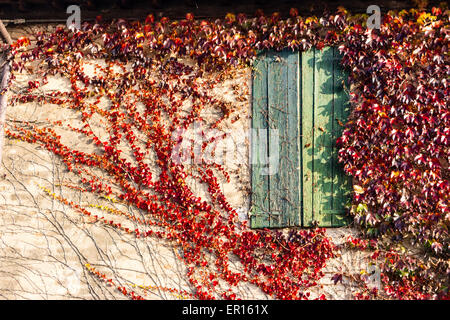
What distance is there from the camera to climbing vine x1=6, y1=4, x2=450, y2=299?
4.02 metres

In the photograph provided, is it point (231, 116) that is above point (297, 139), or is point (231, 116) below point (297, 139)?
above

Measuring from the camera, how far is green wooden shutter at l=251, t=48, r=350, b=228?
4.11 metres

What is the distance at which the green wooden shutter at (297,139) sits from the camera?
162 inches

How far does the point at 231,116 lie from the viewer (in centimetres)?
423

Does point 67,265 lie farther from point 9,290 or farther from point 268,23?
point 268,23

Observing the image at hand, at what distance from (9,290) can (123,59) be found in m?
2.75

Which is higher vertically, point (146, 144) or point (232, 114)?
point (232, 114)

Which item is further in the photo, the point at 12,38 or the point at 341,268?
the point at 12,38

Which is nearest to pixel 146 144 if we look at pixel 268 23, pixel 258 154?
pixel 258 154

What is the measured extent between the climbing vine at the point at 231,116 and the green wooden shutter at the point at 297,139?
0.14 meters

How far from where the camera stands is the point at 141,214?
4.18 metres

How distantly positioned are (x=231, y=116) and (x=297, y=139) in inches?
29.6

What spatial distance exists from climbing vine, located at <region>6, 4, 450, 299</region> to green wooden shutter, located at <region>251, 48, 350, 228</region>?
5.3 inches

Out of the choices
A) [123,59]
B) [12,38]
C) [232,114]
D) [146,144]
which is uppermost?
[12,38]
